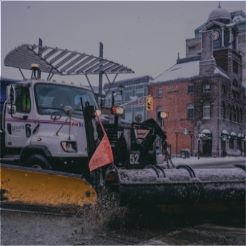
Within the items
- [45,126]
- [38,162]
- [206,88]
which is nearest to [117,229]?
[38,162]

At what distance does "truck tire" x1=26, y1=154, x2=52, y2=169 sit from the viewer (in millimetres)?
7684

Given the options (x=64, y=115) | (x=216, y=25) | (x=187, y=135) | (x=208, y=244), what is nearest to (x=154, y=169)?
(x=208, y=244)

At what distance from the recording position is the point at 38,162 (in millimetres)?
7789

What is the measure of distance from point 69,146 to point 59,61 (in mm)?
2552

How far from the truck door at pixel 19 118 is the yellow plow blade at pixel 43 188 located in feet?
3.81

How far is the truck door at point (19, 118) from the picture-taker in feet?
27.4

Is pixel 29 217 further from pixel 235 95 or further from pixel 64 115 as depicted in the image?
pixel 235 95

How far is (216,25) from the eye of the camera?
202 feet

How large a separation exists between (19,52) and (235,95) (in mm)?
45807

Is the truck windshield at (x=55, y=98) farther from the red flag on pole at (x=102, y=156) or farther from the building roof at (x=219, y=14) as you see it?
the building roof at (x=219, y=14)

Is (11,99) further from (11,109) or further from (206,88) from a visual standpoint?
(206,88)

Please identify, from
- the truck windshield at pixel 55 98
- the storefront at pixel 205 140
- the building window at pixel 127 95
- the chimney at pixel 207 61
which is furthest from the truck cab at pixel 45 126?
the chimney at pixel 207 61

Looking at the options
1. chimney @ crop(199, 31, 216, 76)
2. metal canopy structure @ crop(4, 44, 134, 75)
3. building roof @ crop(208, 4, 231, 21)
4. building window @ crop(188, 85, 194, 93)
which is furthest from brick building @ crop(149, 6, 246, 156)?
metal canopy structure @ crop(4, 44, 134, 75)

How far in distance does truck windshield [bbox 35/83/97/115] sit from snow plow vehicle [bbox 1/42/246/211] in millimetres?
18
